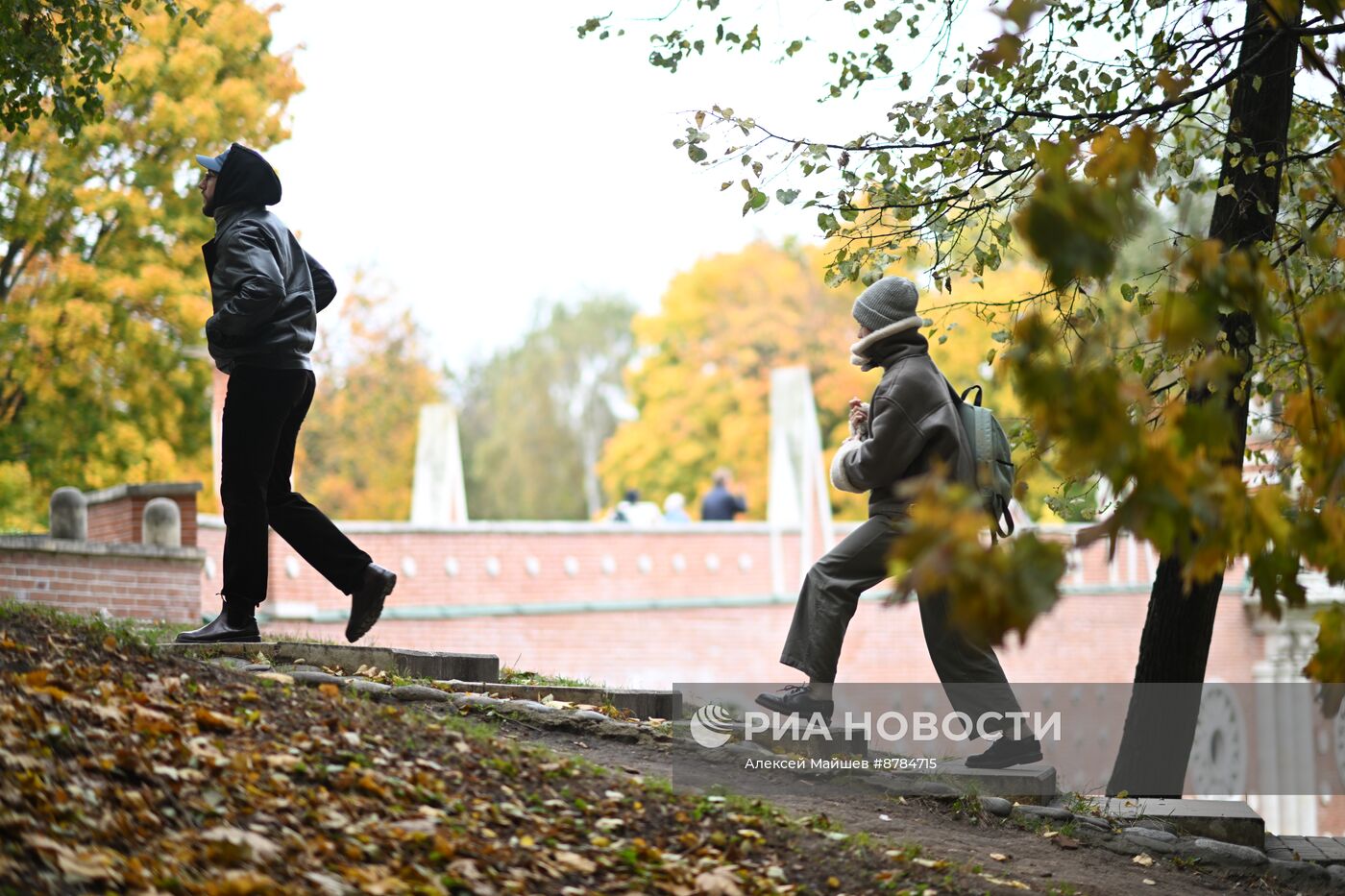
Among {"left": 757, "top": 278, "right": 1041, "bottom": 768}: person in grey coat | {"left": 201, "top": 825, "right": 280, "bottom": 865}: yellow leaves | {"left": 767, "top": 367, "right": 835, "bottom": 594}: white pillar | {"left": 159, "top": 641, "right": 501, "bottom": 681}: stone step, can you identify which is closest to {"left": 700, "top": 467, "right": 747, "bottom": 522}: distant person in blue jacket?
{"left": 767, "top": 367, "right": 835, "bottom": 594}: white pillar

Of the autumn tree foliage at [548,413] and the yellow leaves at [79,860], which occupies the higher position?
the autumn tree foliage at [548,413]

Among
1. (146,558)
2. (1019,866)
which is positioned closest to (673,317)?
(146,558)

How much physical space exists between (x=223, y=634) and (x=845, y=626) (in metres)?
2.73

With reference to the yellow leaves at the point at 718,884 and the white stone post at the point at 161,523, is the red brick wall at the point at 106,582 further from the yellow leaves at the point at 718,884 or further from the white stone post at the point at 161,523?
the yellow leaves at the point at 718,884

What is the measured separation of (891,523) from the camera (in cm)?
629

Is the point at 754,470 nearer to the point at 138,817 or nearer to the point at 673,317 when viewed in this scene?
the point at 673,317

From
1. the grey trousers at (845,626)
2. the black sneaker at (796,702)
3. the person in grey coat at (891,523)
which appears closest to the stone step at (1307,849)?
the person in grey coat at (891,523)

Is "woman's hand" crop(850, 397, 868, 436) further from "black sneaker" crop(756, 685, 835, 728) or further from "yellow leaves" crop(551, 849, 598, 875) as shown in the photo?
"yellow leaves" crop(551, 849, 598, 875)

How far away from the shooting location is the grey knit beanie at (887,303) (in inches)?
253

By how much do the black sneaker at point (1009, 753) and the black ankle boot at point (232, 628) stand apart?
3230 millimetres

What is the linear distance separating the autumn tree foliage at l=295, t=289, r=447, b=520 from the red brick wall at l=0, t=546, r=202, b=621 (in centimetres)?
2844

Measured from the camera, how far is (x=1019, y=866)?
556 cm

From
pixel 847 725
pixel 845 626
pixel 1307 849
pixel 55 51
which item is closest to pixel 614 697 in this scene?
pixel 847 725

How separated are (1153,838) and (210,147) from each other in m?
18.1
